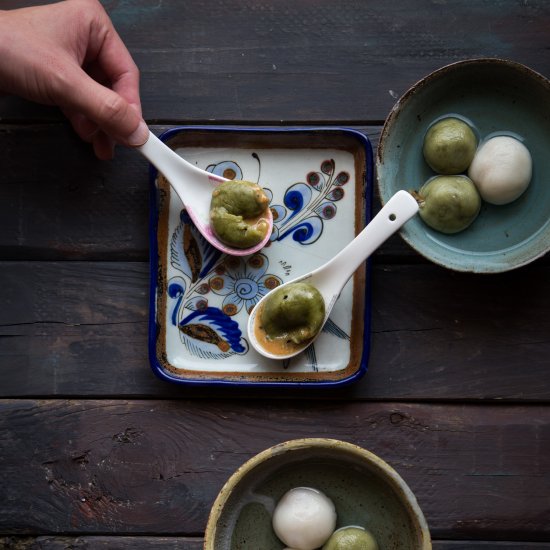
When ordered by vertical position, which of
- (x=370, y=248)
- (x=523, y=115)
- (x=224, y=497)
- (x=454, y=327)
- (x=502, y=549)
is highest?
(x=523, y=115)

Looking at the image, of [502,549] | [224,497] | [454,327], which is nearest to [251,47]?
[454,327]

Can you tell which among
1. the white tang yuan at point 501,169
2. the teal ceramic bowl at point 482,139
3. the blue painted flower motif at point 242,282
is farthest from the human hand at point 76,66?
the white tang yuan at point 501,169

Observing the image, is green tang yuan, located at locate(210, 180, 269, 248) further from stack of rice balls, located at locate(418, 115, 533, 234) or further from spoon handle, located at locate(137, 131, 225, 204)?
stack of rice balls, located at locate(418, 115, 533, 234)

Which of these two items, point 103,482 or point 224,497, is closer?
point 224,497

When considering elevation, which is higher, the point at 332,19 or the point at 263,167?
the point at 332,19

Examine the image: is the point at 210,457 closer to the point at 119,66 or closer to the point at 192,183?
the point at 192,183

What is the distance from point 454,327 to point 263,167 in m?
0.37

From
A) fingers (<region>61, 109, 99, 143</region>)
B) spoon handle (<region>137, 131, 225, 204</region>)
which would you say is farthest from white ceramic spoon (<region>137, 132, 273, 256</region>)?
fingers (<region>61, 109, 99, 143</region>)

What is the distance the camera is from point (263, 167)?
3.54 ft

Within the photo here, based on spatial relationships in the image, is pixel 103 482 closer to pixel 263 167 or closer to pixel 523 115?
pixel 263 167

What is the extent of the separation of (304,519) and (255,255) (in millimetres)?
375

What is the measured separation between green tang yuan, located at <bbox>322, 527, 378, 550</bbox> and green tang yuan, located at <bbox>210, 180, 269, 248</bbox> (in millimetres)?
412

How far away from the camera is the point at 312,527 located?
950 mm

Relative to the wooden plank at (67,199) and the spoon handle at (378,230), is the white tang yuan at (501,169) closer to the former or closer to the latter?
the spoon handle at (378,230)
